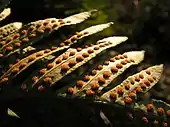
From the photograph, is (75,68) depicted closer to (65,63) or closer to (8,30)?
(65,63)

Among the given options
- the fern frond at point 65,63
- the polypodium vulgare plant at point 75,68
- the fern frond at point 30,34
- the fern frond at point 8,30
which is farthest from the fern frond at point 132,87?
the fern frond at point 8,30

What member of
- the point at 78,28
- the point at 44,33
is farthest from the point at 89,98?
the point at 78,28

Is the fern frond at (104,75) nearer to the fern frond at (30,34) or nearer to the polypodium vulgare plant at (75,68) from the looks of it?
the polypodium vulgare plant at (75,68)

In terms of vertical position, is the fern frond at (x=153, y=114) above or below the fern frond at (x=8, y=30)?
below

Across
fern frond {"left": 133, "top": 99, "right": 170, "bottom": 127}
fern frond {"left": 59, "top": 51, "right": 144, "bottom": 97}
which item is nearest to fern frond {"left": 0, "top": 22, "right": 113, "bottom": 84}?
fern frond {"left": 59, "top": 51, "right": 144, "bottom": 97}

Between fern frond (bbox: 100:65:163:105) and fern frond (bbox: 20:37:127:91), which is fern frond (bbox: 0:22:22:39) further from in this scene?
fern frond (bbox: 100:65:163:105)

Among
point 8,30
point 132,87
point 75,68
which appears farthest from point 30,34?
point 132,87
